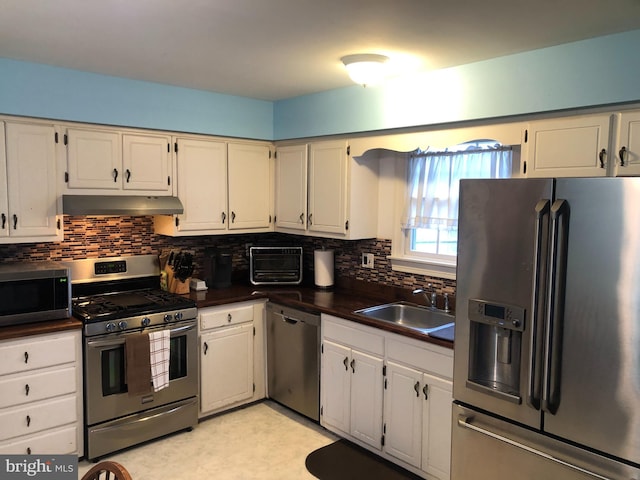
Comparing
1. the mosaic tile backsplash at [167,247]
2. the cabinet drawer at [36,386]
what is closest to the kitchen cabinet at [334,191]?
the mosaic tile backsplash at [167,247]

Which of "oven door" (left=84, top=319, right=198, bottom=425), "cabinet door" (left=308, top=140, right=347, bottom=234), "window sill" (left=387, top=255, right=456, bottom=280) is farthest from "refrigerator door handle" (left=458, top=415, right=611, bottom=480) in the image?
"oven door" (left=84, top=319, right=198, bottom=425)

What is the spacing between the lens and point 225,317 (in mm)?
3604

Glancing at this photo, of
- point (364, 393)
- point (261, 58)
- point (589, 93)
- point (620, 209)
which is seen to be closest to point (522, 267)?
point (620, 209)

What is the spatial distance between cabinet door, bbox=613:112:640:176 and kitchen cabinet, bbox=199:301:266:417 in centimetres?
253

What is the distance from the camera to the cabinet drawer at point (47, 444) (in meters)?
2.79

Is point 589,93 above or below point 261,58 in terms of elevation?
below

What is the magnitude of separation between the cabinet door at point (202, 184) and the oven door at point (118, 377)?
0.81m

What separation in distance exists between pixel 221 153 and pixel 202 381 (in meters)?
1.70

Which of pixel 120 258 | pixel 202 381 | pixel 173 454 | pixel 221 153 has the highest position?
pixel 221 153

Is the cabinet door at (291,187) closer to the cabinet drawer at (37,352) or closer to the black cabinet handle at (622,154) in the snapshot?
the cabinet drawer at (37,352)

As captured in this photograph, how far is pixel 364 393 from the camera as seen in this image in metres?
3.13

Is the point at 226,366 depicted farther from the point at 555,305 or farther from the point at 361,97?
the point at 555,305

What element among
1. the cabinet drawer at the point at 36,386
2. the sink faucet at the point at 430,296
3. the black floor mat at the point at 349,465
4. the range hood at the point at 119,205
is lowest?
the black floor mat at the point at 349,465

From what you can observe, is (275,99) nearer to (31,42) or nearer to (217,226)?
(217,226)
